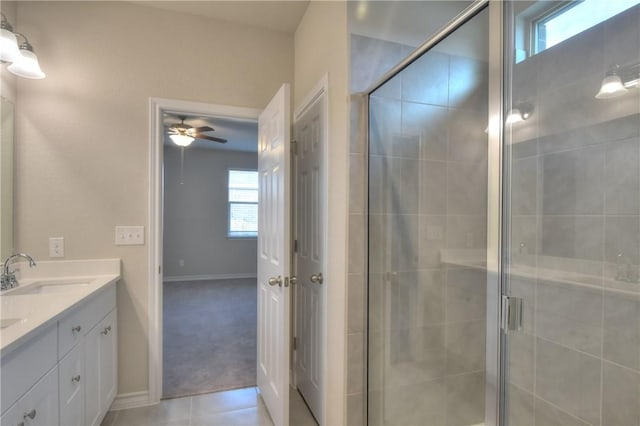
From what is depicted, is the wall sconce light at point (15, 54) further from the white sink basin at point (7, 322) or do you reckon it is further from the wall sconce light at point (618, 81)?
the wall sconce light at point (618, 81)

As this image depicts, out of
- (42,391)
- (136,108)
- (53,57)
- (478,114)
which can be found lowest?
(42,391)

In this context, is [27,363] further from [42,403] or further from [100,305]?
[100,305]

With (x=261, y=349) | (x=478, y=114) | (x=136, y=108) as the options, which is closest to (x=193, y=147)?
(x=136, y=108)

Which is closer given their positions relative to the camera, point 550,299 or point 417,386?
point 550,299

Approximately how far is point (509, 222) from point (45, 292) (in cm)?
251

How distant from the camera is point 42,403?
1228mm

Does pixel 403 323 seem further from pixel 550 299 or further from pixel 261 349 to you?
pixel 261 349

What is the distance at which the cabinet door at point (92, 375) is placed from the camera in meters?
1.67

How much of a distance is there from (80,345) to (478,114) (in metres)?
2.22

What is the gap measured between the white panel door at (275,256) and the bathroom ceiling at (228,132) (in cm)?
194

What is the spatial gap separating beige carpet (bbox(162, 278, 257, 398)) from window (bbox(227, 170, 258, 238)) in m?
1.47

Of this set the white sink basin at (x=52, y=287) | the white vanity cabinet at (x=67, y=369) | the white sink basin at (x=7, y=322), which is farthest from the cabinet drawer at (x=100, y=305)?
the white sink basin at (x=7, y=322)

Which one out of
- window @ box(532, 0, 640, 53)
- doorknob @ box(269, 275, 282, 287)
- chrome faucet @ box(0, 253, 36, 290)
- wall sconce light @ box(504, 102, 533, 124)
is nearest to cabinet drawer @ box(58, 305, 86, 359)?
chrome faucet @ box(0, 253, 36, 290)

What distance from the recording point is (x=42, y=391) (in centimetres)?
123
